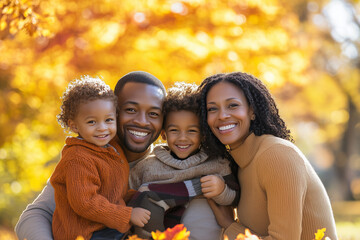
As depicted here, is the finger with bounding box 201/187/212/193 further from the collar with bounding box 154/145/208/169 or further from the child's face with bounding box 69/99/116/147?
the child's face with bounding box 69/99/116/147

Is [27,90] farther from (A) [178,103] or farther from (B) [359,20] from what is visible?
(B) [359,20]

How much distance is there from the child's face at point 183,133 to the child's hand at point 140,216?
596 mm

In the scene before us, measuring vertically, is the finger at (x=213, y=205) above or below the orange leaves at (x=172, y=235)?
below

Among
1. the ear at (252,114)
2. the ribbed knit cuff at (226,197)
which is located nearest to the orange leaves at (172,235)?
the ribbed knit cuff at (226,197)

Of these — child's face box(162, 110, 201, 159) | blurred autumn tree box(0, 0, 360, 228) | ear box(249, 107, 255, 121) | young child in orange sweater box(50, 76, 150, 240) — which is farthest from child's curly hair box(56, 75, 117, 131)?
blurred autumn tree box(0, 0, 360, 228)

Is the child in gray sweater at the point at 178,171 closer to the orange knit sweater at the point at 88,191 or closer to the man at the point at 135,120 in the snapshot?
the man at the point at 135,120

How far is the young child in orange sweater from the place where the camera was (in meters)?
2.81

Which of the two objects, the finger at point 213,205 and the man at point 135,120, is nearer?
the finger at point 213,205


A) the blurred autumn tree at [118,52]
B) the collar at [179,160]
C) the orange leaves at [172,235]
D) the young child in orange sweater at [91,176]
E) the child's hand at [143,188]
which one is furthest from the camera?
the blurred autumn tree at [118,52]

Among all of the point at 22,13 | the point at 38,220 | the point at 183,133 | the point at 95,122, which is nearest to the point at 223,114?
the point at 183,133

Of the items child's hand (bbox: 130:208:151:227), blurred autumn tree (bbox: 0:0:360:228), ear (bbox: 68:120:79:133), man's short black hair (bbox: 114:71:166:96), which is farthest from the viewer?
blurred autumn tree (bbox: 0:0:360:228)

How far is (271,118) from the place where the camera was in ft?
10.7

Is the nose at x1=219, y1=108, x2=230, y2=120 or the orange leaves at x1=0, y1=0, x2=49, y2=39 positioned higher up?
the orange leaves at x1=0, y1=0, x2=49, y2=39

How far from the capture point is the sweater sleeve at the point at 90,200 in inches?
109
